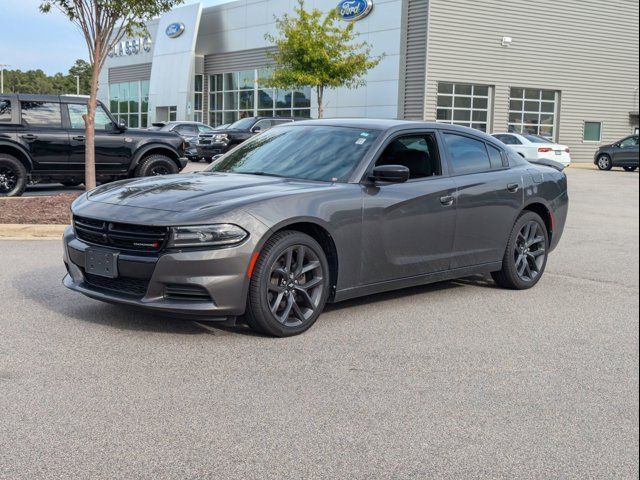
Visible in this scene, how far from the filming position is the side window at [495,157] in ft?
24.4

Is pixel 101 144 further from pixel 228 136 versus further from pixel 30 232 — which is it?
pixel 228 136

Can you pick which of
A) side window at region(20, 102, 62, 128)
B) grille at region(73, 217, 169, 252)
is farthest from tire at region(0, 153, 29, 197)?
grille at region(73, 217, 169, 252)

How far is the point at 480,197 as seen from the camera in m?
7.00

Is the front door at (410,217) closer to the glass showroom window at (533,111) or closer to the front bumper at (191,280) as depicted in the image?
the front bumper at (191,280)

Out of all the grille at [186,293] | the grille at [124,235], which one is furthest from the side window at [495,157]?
the grille at [124,235]

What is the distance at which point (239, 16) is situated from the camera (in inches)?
1732

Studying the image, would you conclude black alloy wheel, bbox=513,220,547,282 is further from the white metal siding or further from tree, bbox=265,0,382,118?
the white metal siding

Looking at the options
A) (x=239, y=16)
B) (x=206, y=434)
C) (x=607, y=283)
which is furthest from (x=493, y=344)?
(x=239, y=16)

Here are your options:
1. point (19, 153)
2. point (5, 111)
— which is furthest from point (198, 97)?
point (19, 153)

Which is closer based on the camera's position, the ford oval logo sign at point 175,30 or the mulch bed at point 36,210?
the mulch bed at point 36,210

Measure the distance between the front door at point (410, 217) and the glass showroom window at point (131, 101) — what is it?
47773mm

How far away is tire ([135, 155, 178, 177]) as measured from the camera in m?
15.7

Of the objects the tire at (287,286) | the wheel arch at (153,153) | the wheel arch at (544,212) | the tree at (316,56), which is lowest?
→ the tire at (287,286)

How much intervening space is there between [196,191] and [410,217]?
1.72 metres
